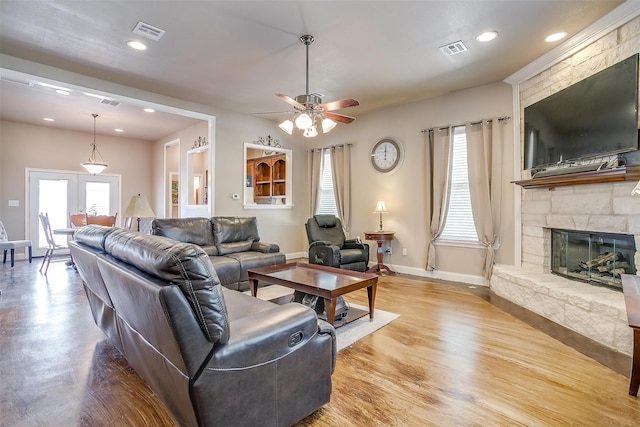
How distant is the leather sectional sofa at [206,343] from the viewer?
1265 millimetres

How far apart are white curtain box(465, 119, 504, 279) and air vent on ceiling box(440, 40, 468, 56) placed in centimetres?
139

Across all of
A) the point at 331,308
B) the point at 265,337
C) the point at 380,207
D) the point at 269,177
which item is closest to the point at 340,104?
the point at 331,308

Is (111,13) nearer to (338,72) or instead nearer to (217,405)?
(338,72)

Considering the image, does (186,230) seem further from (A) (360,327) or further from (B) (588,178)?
(B) (588,178)

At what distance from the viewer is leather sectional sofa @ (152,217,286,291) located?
414 centimetres

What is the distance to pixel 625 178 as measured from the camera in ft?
9.37

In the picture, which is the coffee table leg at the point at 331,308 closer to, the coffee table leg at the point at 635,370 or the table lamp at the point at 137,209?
the coffee table leg at the point at 635,370

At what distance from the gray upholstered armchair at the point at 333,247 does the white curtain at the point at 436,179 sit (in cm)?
108

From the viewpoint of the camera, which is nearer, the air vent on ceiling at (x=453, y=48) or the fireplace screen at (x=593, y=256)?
the fireplace screen at (x=593, y=256)

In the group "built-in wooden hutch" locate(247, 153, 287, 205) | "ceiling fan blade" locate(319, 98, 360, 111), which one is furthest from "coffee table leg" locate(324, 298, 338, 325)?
"built-in wooden hutch" locate(247, 153, 287, 205)

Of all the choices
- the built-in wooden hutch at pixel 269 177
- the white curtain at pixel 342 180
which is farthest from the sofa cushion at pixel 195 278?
the built-in wooden hutch at pixel 269 177

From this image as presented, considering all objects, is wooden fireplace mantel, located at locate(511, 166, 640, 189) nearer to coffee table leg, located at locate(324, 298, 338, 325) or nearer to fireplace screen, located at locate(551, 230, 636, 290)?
fireplace screen, located at locate(551, 230, 636, 290)

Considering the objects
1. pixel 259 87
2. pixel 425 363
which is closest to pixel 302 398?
pixel 425 363

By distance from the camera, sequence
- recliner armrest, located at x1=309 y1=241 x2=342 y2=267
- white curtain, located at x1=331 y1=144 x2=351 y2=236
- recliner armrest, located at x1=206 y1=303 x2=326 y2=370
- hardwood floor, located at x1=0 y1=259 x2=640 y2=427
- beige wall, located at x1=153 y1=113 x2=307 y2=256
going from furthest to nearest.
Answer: white curtain, located at x1=331 y1=144 x2=351 y2=236 < beige wall, located at x1=153 y1=113 x2=307 y2=256 < recliner armrest, located at x1=309 y1=241 x2=342 y2=267 < hardwood floor, located at x1=0 y1=259 x2=640 y2=427 < recliner armrest, located at x1=206 y1=303 x2=326 y2=370
